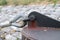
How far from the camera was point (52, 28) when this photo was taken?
1997mm

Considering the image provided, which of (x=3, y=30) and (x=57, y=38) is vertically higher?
(x=57, y=38)

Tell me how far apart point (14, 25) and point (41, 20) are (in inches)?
135

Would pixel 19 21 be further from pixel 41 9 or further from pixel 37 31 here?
pixel 37 31

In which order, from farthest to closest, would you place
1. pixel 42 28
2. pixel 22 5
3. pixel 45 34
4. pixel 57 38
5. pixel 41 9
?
1. pixel 22 5
2. pixel 41 9
3. pixel 42 28
4. pixel 45 34
5. pixel 57 38

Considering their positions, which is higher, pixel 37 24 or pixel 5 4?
pixel 37 24

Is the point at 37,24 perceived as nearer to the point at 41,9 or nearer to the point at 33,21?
the point at 33,21

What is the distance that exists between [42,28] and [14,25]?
11.5 ft

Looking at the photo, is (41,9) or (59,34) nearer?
(59,34)

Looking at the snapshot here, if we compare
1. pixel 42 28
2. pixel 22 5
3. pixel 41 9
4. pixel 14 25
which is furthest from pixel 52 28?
pixel 22 5

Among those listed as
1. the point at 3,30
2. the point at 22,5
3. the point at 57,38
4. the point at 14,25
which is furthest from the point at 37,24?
the point at 22,5

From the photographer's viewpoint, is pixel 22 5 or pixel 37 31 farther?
pixel 22 5

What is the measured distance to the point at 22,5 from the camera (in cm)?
837

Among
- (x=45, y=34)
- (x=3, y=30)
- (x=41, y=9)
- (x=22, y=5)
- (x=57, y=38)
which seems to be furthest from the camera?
(x=22, y=5)

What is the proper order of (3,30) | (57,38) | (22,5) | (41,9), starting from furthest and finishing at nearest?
1. (22,5)
2. (41,9)
3. (3,30)
4. (57,38)
